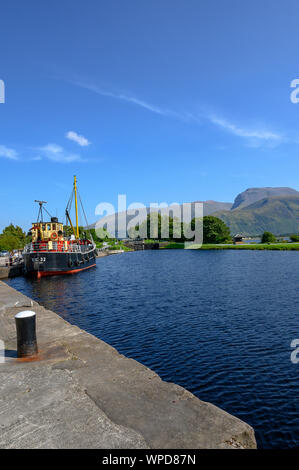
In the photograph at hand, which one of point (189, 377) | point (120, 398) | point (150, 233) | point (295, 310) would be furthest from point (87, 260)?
point (150, 233)

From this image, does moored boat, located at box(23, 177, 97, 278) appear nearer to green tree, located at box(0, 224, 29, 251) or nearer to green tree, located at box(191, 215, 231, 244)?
green tree, located at box(0, 224, 29, 251)

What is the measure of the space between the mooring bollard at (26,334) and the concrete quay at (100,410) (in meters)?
0.33


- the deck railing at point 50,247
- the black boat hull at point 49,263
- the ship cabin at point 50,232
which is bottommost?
the black boat hull at point 49,263

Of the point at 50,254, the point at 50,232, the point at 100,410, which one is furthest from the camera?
the point at 50,232

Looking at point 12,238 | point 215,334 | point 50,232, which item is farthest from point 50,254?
point 12,238

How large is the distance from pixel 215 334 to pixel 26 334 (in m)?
11.3

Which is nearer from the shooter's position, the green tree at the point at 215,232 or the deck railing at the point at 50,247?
the deck railing at the point at 50,247

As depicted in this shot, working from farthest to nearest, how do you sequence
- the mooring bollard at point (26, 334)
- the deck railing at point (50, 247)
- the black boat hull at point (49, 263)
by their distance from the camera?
the deck railing at point (50, 247)
the black boat hull at point (49, 263)
the mooring bollard at point (26, 334)

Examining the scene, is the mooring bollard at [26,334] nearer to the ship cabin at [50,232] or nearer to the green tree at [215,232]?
the ship cabin at [50,232]

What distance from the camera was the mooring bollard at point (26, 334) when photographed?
9.53 meters

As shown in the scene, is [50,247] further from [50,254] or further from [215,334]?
[215,334]

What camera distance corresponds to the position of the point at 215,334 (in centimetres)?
1738

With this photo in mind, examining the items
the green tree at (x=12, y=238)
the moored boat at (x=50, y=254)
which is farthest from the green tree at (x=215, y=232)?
the moored boat at (x=50, y=254)

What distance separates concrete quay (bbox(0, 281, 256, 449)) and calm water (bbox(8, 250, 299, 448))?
11.4 ft
